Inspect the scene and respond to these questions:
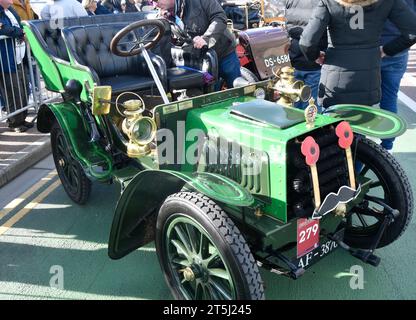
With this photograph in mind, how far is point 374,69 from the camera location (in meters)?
3.50

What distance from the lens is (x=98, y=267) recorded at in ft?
10.7

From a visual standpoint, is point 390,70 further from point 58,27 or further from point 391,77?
point 58,27

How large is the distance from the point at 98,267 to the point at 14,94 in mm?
3905

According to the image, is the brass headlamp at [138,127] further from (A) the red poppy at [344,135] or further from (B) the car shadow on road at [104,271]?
(A) the red poppy at [344,135]

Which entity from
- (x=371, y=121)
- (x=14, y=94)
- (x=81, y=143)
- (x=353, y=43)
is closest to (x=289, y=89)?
(x=371, y=121)

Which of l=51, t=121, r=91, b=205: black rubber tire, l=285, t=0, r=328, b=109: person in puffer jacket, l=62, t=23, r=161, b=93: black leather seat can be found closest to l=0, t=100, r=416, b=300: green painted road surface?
l=51, t=121, r=91, b=205: black rubber tire

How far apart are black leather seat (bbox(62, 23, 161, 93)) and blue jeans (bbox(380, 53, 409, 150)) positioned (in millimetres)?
2186

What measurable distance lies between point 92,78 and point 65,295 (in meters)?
1.70

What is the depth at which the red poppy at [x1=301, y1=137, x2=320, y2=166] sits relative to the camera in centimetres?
238

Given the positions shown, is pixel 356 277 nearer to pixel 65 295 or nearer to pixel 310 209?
pixel 310 209

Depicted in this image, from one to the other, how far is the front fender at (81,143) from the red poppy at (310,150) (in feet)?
5.95

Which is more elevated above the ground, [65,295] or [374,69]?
[374,69]
